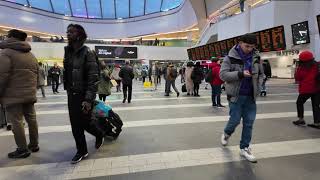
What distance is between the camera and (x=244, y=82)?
438 cm

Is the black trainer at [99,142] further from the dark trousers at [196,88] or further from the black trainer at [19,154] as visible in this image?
the dark trousers at [196,88]

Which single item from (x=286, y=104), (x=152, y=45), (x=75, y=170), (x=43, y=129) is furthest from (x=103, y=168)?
(x=152, y=45)

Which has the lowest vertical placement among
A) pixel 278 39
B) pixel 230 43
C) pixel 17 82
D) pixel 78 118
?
pixel 78 118

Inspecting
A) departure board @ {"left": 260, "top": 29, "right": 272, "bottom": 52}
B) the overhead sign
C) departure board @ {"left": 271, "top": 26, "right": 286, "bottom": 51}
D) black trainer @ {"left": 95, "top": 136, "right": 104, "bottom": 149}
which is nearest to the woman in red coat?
black trainer @ {"left": 95, "top": 136, "right": 104, "bottom": 149}

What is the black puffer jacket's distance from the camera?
419 centimetres

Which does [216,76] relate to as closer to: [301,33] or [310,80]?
[310,80]

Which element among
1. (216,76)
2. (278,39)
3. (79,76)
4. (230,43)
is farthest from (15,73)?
(230,43)

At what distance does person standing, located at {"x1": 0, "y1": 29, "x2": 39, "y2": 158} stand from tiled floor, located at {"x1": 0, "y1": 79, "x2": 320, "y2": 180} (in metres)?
0.46

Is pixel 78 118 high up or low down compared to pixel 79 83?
down

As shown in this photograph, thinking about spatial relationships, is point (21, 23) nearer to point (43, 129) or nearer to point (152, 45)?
point (152, 45)

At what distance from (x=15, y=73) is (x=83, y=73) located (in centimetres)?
105

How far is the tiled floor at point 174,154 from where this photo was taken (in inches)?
155

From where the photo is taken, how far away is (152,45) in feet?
146

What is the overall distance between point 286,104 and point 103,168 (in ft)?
24.6
